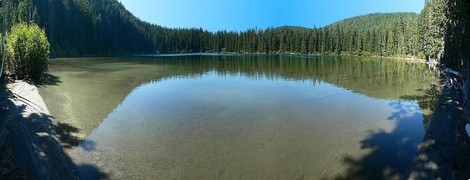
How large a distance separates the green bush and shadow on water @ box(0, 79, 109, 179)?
44.5 feet

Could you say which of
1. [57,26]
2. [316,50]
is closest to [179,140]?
[57,26]

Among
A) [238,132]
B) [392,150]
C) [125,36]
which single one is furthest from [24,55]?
[125,36]

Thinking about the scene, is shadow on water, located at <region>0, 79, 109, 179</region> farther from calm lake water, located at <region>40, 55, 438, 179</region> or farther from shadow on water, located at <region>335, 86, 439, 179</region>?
shadow on water, located at <region>335, 86, 439, 179</region>

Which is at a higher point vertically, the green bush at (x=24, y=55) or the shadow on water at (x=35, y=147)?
the green bush at (x=24, y=55)

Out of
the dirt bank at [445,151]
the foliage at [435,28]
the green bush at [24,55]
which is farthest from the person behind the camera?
the foliage at [435,28]

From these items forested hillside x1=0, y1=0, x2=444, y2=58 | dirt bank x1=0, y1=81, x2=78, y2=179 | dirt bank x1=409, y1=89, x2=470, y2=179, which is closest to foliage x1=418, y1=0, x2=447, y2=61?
forested hillside x1=0, y1=0, x2=444, y2=58

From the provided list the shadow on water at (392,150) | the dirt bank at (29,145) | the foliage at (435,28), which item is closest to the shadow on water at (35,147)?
the dirt bank at (29,145)

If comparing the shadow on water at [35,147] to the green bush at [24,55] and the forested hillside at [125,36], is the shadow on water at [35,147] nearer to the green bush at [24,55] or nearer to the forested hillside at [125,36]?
the green bush at [24,55]

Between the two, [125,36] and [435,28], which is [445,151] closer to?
[435,28]

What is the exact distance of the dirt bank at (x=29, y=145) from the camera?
10.7 metres

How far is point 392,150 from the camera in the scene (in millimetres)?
15164

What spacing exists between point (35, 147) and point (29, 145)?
0.25 meters

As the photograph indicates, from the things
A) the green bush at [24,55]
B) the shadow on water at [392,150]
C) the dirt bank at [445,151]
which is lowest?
the shadow on water at [392,150]

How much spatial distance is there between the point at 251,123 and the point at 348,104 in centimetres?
1023
